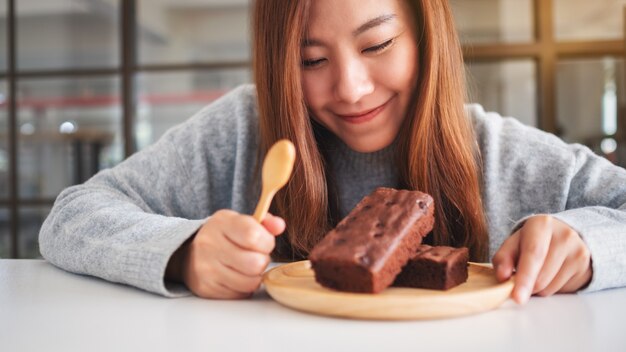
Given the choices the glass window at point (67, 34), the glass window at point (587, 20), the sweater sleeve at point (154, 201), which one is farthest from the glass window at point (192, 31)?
the sweater sleeve at point (154, 201)

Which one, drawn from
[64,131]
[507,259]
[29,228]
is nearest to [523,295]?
[507,259]

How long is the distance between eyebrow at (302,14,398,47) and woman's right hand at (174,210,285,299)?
42 centimetres

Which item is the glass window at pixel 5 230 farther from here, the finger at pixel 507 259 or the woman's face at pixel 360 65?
the finger at pixel 507 259

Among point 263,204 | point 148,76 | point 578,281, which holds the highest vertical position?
point 148,76

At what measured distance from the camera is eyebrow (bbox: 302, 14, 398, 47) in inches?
41.8

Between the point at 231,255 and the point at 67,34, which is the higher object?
the point at 67,34

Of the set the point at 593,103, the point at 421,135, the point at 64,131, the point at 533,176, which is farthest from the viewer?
the point at 64,131

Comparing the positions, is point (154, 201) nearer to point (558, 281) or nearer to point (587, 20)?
point (558, 281)

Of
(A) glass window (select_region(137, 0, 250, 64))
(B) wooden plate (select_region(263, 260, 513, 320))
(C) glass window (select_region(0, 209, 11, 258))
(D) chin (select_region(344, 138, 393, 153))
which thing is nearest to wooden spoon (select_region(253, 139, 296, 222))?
(B) wooden plate (select_region(263, 260, 513, 320))

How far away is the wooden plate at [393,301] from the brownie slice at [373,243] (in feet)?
0.05

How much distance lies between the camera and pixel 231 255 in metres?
0.78

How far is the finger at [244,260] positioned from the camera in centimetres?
76

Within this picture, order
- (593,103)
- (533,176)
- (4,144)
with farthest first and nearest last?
1. (4,144)
2. (593,103)
3. (533,176)

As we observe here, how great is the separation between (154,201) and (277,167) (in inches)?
27.8
